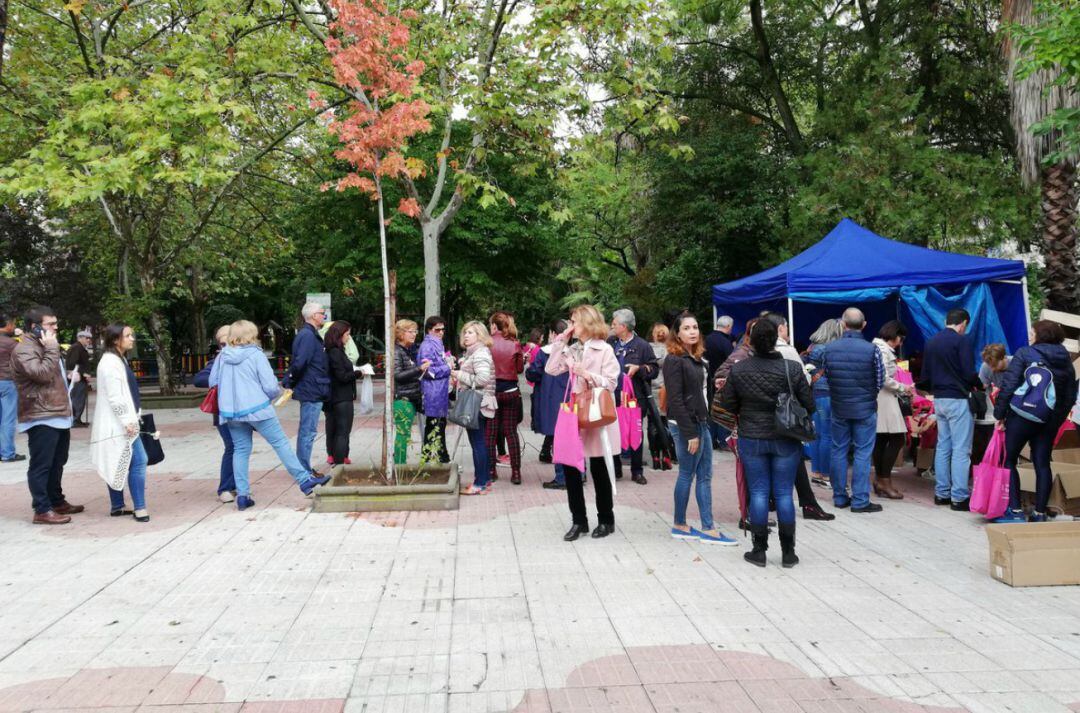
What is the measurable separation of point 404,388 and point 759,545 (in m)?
4.48

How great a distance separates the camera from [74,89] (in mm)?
10125

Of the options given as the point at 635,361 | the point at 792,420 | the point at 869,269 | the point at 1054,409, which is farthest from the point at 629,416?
the point at 869,269

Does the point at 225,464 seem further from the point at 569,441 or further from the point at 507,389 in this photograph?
the point at 569,441

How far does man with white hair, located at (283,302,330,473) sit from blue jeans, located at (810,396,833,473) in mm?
5360

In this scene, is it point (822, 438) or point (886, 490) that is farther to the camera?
point (822, 438)

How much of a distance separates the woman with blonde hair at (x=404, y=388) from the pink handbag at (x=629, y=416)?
216 centimetres

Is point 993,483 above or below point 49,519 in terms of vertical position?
above

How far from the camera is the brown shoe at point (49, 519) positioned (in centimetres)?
671

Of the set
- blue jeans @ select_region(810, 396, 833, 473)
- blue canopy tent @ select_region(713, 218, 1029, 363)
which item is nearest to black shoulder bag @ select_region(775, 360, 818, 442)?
blue jeans @ select_region(810, 396, 833, 473)

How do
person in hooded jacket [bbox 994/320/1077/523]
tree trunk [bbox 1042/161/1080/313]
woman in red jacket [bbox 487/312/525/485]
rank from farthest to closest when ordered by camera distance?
tree trunk [bbox 1042/161/1080/313]
woman in red jacket [bbox 487/312/525/485]
person in hooded jacket [bbox 994/320/1077/523]

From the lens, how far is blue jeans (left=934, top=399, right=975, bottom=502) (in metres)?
6.96

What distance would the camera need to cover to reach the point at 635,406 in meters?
7.91

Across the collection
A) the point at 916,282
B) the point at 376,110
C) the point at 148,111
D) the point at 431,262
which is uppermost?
the point at 148,111

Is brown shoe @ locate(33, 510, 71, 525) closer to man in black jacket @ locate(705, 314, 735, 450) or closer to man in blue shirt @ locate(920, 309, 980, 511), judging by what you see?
man in black jacket @ locate(705, 314, 735, 450)
